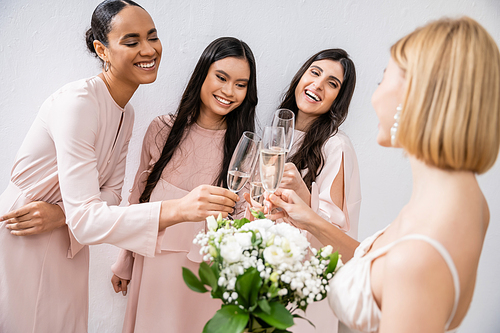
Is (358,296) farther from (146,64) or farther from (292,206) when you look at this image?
(146,64)

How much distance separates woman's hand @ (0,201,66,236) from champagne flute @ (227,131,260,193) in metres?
0.97

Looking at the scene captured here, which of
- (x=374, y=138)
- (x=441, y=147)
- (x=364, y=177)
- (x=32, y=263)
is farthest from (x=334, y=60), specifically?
(x=32, y=263)

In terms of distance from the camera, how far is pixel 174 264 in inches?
88.6

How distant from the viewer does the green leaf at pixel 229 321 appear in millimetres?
1017

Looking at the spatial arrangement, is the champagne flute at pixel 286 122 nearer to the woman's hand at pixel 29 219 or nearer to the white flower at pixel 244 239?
the white flower at pixel 244 239

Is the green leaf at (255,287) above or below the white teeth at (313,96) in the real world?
below

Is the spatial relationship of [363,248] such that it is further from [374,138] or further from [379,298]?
[374,138]

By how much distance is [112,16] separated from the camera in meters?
1.85

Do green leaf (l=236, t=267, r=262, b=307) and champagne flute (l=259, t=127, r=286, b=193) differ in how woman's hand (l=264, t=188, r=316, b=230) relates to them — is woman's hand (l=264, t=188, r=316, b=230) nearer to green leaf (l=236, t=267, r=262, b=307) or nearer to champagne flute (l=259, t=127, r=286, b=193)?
champagne flute (l=259, t=127, r=286, b=193)

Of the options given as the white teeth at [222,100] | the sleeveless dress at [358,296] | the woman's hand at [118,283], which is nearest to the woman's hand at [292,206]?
the sleeveless dress at [358,296]

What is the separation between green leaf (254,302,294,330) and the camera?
101 centimetres

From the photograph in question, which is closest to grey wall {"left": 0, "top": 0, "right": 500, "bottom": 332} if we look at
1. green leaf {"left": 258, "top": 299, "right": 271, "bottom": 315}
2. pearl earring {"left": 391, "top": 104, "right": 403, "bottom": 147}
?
pearl earring {"left": 391, "top": 104, "right": 403, "bottom": 147}

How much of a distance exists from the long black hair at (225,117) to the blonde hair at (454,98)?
1.38 metres

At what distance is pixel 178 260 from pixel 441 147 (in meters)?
1.68
